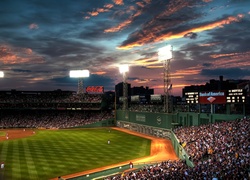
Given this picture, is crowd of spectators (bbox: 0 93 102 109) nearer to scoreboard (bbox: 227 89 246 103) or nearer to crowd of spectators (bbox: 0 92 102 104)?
crowd of spectators (bbox: 0 92 102 104)

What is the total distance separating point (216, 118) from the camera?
1486 inches

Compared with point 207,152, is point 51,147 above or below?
below

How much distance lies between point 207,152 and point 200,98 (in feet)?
48.1

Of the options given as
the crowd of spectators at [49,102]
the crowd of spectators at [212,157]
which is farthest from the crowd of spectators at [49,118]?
the crowd of spectators at [212,157]

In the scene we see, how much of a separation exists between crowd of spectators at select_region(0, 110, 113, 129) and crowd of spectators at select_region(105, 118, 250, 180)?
44.2 metres

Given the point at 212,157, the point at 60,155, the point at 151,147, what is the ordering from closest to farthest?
the point at 212,157 < the point at 60,155 < the point at 151,147

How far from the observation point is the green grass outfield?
2904 cm

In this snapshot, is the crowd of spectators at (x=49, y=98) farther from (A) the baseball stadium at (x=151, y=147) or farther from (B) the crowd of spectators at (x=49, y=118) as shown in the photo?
(A) the baseball stadium at (x=151, y=147)

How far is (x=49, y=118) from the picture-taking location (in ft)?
264

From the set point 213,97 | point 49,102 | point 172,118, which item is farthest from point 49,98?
point 213,97

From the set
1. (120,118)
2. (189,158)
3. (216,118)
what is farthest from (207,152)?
(120,118)

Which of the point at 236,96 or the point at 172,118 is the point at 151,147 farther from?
the point at 236,96

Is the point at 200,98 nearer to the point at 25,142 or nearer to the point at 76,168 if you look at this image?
the point at 76,168

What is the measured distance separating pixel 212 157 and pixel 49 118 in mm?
66186
